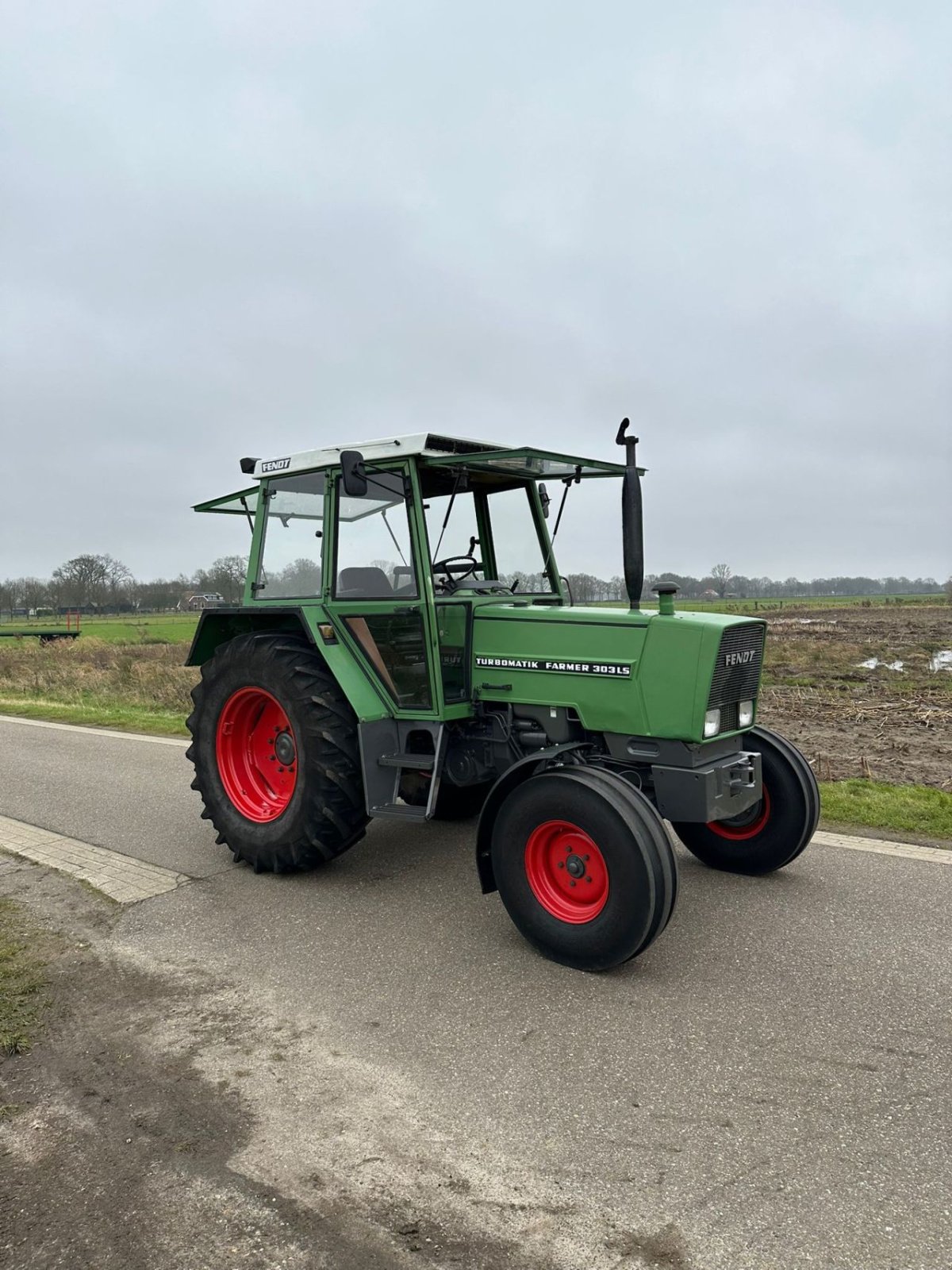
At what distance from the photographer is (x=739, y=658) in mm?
4449

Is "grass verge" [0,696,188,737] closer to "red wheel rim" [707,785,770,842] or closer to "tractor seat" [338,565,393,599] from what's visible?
"tractor seat" [338,565,393,599]

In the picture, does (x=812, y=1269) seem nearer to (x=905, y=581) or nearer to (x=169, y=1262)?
(x=169, y=1262)

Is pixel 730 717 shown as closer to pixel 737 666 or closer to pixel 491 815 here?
pixel 737 666

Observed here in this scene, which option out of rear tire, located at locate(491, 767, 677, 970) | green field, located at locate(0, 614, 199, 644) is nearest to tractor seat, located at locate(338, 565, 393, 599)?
rear tire, located at locate(491, 767, 677, 970)

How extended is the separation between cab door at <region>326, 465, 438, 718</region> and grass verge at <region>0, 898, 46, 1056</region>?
86.6 inches

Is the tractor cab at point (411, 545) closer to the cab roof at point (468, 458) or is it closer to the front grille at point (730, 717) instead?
the cab roof at point (468, 458)

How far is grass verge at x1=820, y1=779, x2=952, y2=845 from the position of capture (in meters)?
5.77

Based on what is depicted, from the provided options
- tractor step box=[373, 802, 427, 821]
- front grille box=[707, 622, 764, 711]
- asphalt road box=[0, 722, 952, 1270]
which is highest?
front grille box=[707, 622, 764, 711]

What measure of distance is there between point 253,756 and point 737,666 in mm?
3176

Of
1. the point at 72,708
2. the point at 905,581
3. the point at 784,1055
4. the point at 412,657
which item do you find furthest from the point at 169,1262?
the point at 905,581

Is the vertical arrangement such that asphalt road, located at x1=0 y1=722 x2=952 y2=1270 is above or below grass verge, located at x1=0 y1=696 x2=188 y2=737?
below

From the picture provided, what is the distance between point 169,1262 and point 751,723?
361 cm

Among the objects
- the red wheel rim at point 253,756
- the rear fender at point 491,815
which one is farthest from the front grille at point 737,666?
the red wheel rim at point 253,756

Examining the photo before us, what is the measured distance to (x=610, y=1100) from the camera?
9.50ft
